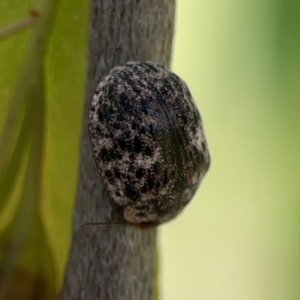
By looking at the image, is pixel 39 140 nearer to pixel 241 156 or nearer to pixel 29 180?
pixel 29 180

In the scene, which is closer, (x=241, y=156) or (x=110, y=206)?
(x=110, y=206)

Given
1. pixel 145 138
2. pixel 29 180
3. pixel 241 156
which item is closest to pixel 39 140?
pixel 29 180

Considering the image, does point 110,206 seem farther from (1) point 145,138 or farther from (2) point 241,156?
(2) point 241,156

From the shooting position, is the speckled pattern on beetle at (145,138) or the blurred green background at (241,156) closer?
the speckled pattern on beetle at (145,138)

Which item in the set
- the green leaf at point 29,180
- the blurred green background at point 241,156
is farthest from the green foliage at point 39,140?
the blurred green background at point 241,156

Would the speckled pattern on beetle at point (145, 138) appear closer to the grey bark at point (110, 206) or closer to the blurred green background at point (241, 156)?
the grey bark at point (110, 206)

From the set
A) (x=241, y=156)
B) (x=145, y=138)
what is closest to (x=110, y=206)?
(x=145, y=138)

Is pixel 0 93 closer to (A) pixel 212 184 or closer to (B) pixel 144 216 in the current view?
(B) pixel 144 216
